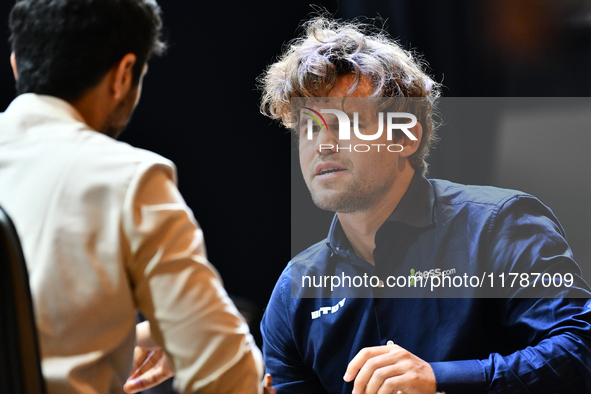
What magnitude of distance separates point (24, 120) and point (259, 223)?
1.59m

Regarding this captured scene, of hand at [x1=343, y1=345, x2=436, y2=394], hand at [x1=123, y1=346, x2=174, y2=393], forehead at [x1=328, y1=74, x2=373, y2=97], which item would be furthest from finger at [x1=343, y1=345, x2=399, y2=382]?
forehead at [x1=328, y1=74, x2=373, y2=97]

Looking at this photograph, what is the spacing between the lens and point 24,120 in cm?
82

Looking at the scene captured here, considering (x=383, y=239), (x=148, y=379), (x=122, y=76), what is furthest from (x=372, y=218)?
(x=122, y=76)

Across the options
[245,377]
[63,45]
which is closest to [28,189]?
[63,45]

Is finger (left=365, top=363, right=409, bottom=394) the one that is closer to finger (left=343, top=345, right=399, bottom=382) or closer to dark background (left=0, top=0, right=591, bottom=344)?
finger (left=343, top=345, right=399, bottom=382)

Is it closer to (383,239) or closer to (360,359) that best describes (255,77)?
(383,239)

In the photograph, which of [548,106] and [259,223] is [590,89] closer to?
[548,106]

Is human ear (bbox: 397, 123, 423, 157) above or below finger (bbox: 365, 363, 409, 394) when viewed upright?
above

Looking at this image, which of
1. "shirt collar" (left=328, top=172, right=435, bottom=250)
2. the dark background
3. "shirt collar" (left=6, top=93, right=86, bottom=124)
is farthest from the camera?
the dark background

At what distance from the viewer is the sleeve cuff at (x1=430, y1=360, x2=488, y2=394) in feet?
5.04

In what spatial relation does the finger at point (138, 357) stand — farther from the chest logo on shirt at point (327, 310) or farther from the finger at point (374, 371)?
the chest logo on shirt at point (327, 310)

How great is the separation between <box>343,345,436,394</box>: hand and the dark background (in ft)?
1.97

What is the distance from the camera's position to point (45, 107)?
843 millimetres

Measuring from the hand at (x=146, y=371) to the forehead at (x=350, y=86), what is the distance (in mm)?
1052
